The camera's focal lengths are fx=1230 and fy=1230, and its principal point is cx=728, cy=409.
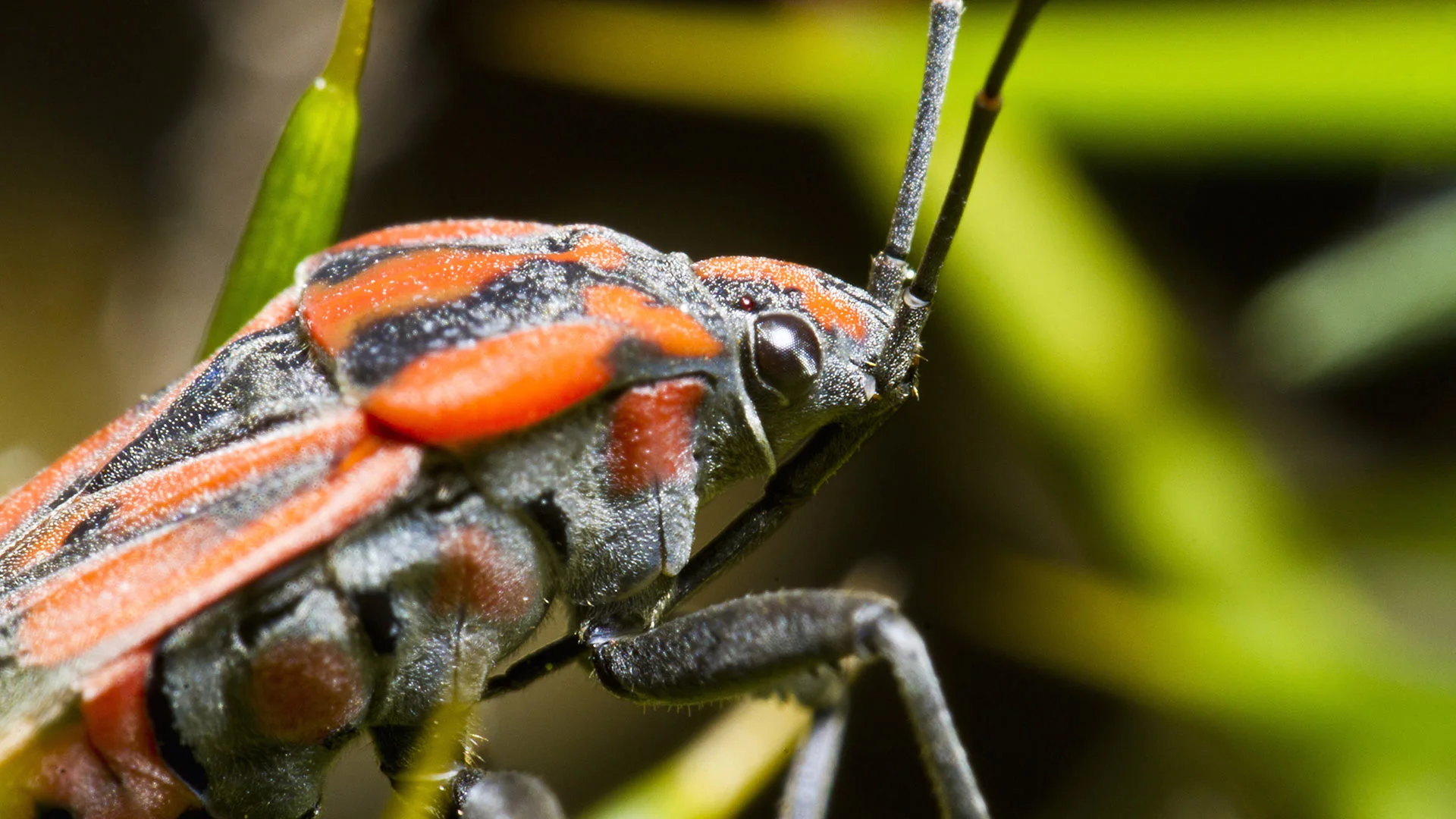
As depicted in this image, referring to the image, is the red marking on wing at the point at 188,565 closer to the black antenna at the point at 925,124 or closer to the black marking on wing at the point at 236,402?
the black marking on wing at the point at 236,402

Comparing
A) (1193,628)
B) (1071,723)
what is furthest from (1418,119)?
(1071,723)

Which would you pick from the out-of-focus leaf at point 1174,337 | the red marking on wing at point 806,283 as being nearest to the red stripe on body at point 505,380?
the red marking on wing at point 806,283

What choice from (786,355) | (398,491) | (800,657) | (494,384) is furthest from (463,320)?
(800,657)

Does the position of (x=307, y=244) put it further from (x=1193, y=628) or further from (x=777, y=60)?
(x=1193, y=628)

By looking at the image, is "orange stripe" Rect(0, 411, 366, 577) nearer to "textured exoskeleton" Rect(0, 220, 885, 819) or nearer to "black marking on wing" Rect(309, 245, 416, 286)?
"textured exoskeleton" Rect(0, 220, 885, 819)

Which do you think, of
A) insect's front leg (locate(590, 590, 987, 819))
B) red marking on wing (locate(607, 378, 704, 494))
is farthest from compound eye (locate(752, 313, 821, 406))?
insect's front leg (locate(590, 590, 987, 819))

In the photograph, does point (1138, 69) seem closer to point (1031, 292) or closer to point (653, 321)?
point (1031, 292)
